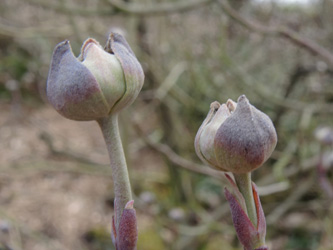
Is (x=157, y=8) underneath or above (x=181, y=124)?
above

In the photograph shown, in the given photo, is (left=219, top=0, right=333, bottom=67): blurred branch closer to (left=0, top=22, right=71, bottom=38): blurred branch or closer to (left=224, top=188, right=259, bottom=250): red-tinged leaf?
(left=224, top=188, right=259, bottom=250): red-tinged leaf

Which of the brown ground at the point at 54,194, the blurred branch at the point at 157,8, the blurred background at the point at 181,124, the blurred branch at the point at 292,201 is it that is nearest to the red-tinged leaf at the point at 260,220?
the blurred background at the point at 181,124

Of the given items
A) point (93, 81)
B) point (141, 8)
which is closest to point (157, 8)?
point (141, 8)

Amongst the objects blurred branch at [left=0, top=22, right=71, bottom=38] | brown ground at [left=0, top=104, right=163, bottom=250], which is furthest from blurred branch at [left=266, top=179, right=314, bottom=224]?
blurred branch at [left=0, top=22, right=71, bottom=38]

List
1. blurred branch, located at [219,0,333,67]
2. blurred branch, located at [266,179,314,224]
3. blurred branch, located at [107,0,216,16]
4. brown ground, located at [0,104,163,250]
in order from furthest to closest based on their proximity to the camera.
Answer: brown ground, located at [0,104,163,250]
blurred branch, located at [266,179,314,224]
blurred branch, located at [107,0,216,16]
blurred branch, located at [219,0,333,67]

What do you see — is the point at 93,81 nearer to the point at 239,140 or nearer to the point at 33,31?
the point at 239,140

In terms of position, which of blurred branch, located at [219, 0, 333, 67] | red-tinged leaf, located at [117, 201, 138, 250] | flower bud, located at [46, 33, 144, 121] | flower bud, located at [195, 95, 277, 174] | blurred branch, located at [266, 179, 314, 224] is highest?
blurred branch, located at [219, 0, 333, 67]
